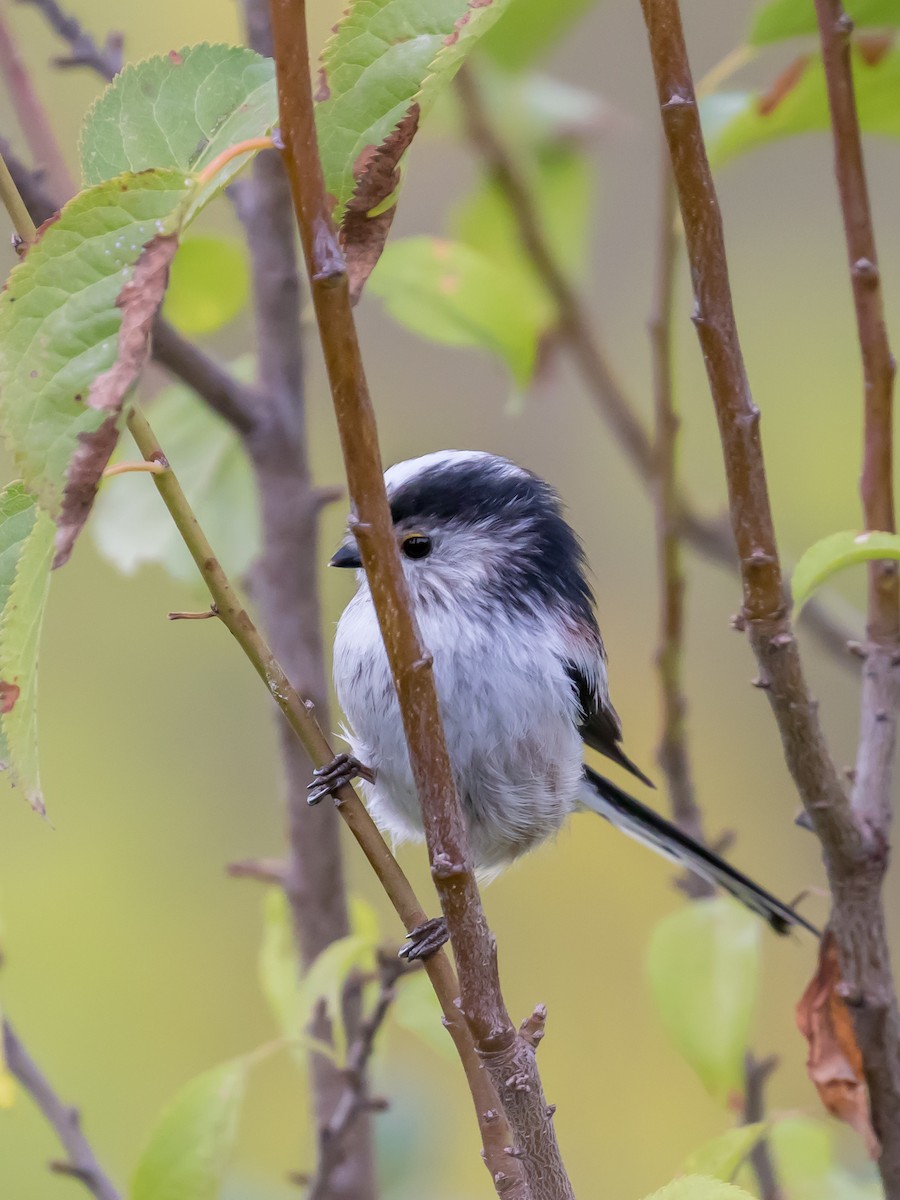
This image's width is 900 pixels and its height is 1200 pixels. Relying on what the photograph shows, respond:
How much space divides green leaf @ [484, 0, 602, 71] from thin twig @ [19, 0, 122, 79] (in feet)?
1.17

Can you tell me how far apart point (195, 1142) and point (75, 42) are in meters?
0.96

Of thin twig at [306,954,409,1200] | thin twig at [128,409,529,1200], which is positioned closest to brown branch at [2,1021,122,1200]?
thin twig at [306,954,409,1200]

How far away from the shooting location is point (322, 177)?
0.51m

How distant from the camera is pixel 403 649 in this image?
0.58 m

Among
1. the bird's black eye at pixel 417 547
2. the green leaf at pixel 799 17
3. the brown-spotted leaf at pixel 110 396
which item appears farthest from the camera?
the bird's black eye at pixel 417 547

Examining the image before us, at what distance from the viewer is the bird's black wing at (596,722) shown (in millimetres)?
1301

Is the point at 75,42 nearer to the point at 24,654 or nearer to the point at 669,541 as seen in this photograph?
the point at 669,541

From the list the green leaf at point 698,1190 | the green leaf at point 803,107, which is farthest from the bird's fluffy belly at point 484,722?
the green leaf at point 698,1190

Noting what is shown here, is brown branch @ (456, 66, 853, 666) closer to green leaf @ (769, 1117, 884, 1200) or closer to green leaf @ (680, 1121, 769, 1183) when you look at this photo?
green leaf @ (769, 1117, 884, 1200)

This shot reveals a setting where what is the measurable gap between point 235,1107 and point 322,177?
0.66 metres

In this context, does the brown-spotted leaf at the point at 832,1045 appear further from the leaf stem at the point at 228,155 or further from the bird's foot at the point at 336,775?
the leaf stem at the point at 228,155

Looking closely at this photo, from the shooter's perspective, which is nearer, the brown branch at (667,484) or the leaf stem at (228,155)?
the leaf stem at (228,155)

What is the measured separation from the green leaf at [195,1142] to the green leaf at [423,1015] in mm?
169

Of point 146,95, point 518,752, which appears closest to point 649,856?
point 518,752
